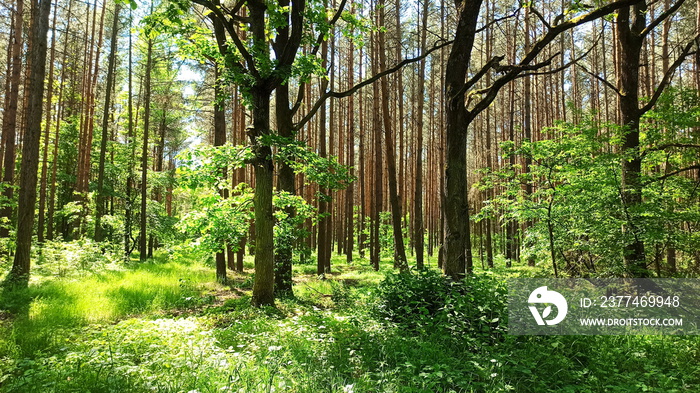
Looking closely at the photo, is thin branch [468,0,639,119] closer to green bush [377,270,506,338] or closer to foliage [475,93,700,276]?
foliage [475,93,700,276]

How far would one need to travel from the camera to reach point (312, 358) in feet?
12.1

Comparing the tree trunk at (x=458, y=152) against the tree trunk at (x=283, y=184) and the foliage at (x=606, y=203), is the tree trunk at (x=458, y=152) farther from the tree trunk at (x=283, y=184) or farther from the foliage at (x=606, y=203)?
the tree trunk at (x=283, y=184)

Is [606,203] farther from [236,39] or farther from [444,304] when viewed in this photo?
[236,39]

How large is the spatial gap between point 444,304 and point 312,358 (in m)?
2.30

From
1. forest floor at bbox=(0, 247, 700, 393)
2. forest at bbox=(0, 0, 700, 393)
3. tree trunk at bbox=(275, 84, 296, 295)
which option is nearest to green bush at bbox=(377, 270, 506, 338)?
forest at bbox=(0, 0, 700, 393)

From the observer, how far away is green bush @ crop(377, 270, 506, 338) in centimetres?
439

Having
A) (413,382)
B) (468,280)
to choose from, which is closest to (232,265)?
(468,280)

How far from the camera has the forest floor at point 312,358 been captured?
3049 mm

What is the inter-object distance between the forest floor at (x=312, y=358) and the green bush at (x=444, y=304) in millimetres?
157

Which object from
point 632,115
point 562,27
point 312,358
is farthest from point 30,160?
point 632,115

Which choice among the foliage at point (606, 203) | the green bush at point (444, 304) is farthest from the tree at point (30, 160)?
the foliage at point (606, 203)

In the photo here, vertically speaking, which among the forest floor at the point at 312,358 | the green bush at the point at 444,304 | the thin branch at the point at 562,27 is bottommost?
the forest floor at the point at 312,358

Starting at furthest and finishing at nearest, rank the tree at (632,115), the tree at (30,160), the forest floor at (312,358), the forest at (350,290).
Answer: the tree at (30,160) → the tree at (632,115) → the forest at (350,290) → the forest floor at (312,358)

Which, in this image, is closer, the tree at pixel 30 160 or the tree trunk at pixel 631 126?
the tree trunk at pixel 631 126
